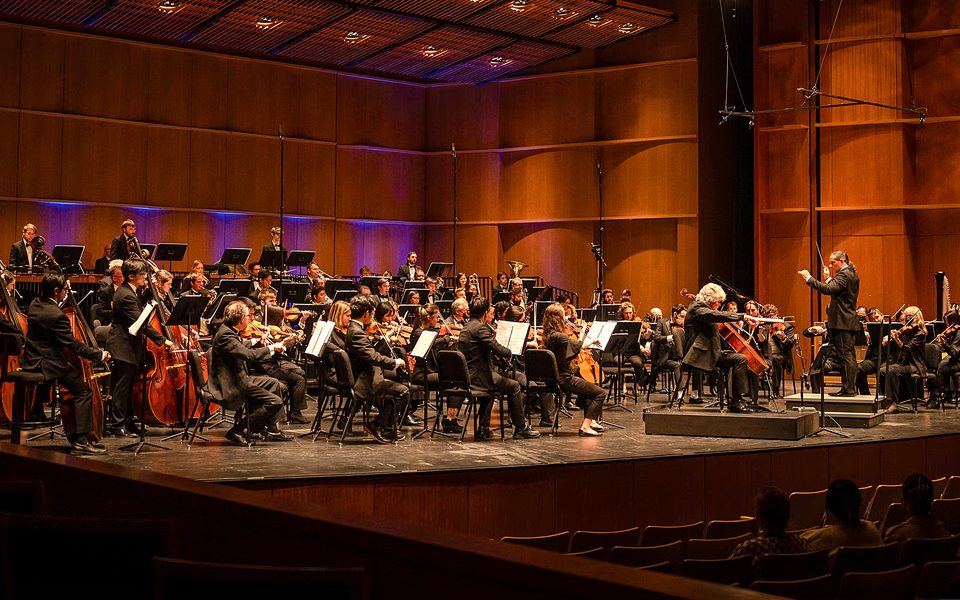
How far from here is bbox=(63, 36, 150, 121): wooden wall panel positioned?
16.5 metres

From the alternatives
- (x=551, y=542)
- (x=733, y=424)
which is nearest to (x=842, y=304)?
(x=733, y=424)

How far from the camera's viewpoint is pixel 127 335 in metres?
7.92

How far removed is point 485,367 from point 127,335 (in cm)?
297

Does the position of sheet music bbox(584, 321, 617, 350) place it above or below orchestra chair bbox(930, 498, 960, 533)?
above

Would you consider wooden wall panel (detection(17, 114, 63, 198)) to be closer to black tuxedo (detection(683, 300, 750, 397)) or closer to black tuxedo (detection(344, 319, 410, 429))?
black tuxedo (detection(344, 319, 410, 429))

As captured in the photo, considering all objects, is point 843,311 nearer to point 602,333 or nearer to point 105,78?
point 602,333

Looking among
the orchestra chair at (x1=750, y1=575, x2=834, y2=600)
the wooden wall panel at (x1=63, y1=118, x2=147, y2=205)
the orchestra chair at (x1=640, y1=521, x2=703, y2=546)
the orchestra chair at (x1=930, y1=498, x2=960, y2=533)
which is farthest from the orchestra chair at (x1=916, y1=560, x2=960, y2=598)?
the wooden wall panel at (x1=63, y1=118, x2=147, y2=205)

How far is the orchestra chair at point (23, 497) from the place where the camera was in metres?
2.15

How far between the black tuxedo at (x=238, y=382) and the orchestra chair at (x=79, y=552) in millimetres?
6365

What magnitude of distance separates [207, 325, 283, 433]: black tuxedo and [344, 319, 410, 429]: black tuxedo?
0.68 meters

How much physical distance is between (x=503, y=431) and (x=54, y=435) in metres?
3.82

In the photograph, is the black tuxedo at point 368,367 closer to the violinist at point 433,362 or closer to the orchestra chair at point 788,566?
the violinist at point 433,362

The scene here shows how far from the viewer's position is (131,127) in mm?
17062

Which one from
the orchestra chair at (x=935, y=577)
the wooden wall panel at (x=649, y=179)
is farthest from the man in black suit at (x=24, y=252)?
the orchestra chair at (x=935, y=577)
